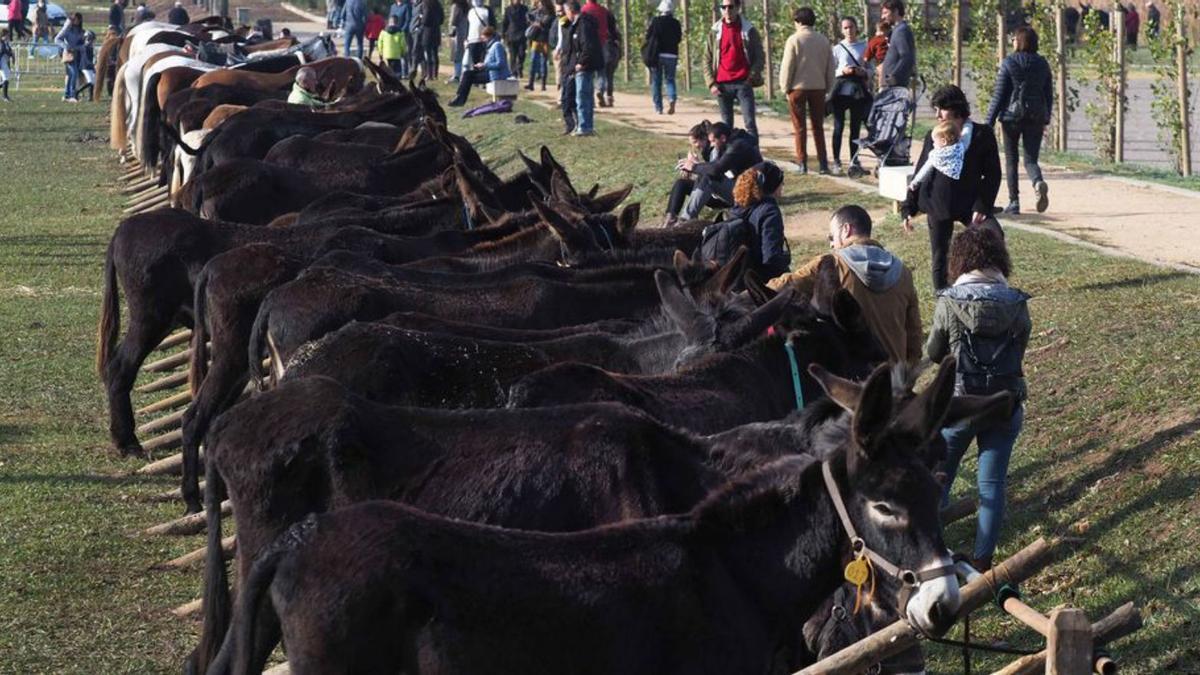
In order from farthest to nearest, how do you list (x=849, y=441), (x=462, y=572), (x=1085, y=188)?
(x=1085, y=188)
(x=849, y=441)
(x=462, y=572)

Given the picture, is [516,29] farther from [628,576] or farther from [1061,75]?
[628,576]

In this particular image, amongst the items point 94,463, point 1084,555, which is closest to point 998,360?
point 1084,555

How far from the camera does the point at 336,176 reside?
741 inches

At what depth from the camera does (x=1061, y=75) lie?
26.4 metres

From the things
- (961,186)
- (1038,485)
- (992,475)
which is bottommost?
(1038,485)

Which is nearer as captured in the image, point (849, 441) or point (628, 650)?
point (628, 650)

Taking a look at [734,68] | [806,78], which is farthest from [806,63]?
[734,68]

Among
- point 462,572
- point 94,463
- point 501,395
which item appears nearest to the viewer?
point 462,572

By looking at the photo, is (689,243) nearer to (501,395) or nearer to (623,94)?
(501,395)

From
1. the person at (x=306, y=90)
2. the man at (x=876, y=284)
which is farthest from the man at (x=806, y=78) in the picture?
the man at (x=876, y=284)

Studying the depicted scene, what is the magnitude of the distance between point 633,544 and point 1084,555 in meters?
4.54

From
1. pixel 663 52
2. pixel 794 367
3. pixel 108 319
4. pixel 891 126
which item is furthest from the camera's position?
pixel 663 52

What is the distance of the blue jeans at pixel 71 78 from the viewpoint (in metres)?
50.3

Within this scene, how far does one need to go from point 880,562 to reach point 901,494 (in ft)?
0.80
